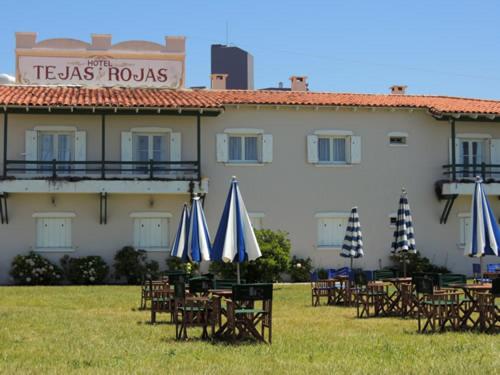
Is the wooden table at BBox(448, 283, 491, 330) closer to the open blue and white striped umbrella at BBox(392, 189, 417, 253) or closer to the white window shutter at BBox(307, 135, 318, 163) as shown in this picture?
the open blue and white striped umbrella at BBox(392, 189, 417, 253)

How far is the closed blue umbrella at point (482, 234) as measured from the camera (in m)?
15.9

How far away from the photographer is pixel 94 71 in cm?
3008

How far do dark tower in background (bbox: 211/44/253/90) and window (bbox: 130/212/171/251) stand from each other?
541 inches

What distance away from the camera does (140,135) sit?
2895 cm

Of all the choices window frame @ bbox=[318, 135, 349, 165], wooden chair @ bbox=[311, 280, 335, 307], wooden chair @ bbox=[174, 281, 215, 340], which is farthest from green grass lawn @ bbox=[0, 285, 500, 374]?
window frame @ bbox=[318, 135, 349, 165]

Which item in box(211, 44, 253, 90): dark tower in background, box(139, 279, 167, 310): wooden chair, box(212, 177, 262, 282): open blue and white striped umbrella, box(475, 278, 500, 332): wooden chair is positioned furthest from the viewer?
box(211, 44, 253, 90): dark tower in background

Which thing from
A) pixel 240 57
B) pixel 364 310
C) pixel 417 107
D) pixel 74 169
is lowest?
pixel 364 310

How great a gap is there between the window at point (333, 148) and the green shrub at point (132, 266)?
21.4ft

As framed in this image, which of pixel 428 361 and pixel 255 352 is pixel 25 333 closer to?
pixel 255 352

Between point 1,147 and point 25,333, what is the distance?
49.5 feet

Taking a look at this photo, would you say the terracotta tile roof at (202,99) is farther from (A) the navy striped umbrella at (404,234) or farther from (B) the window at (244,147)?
(A) the navy striped umbrella at (404,234)

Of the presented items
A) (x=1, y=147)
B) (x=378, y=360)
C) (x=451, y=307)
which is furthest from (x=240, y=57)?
(x=378, y=360)

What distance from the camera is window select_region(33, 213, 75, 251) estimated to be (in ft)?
92.3

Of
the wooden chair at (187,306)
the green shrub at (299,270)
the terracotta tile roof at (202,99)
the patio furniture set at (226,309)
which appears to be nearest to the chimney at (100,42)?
the terracotta tile roof at (202,99)
